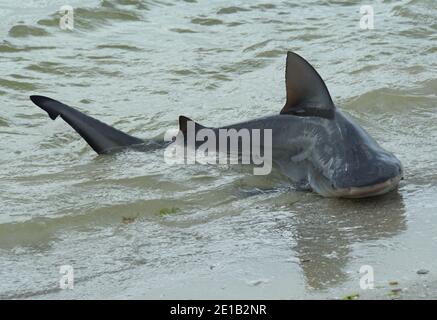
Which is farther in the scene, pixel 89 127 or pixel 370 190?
pixel 89 127

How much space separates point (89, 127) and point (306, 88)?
1.76m

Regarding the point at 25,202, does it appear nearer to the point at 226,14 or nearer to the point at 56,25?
the point at 56,25

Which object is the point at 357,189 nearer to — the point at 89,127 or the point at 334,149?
the point at 334,149

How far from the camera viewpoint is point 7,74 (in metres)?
10.0

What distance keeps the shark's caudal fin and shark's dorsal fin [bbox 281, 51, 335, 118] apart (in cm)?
150

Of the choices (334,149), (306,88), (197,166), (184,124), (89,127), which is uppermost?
(306,88)

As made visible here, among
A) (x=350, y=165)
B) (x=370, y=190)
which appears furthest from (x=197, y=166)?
(x=370, y=190)

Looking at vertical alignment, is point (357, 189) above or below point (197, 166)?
above

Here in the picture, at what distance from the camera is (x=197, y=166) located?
21.5ft

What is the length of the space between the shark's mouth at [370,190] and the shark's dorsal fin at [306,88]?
0.60 metres

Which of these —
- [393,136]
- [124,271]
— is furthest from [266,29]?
[124,271]

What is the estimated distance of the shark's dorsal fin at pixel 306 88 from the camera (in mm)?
5762

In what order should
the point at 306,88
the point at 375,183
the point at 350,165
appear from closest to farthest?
1. the point at 375,183
2. the point at 350,165
3. the point at 306,88
